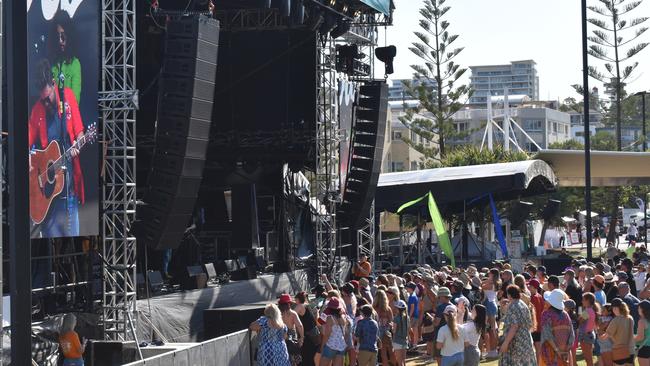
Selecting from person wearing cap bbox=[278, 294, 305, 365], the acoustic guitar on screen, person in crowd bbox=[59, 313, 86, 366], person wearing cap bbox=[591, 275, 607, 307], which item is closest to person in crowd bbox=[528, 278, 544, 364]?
person wearing cap bbox=[591, 275, 607, 307]

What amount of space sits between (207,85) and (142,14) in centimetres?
579

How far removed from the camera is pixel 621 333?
46.4 feet

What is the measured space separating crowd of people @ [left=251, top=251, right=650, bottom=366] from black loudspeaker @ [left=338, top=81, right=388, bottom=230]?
10.2 meters

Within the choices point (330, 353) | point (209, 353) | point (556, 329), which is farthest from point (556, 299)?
point (209, 353)

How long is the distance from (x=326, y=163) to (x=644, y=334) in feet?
45.7

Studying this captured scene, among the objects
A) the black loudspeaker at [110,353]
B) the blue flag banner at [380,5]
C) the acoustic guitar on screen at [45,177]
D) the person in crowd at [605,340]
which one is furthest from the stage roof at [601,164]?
the black loudspeaker at [110,353]

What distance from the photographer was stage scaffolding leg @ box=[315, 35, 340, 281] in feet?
89.3

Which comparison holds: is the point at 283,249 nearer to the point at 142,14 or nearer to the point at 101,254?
the point at 142,14

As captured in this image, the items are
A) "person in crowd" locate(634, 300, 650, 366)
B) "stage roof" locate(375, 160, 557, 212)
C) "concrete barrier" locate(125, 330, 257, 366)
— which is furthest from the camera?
"stage roof" locate(375, 160, 557, 212)

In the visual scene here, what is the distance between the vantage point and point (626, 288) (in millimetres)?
15711

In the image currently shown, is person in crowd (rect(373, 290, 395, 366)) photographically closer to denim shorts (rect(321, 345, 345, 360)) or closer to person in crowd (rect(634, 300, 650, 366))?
denim shorts (rect(321, 345, 345, 360))

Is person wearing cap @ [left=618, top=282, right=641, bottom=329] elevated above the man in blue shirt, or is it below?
above

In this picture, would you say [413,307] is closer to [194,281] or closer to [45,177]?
[194,281]

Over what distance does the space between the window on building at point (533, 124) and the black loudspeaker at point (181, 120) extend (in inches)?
5009
